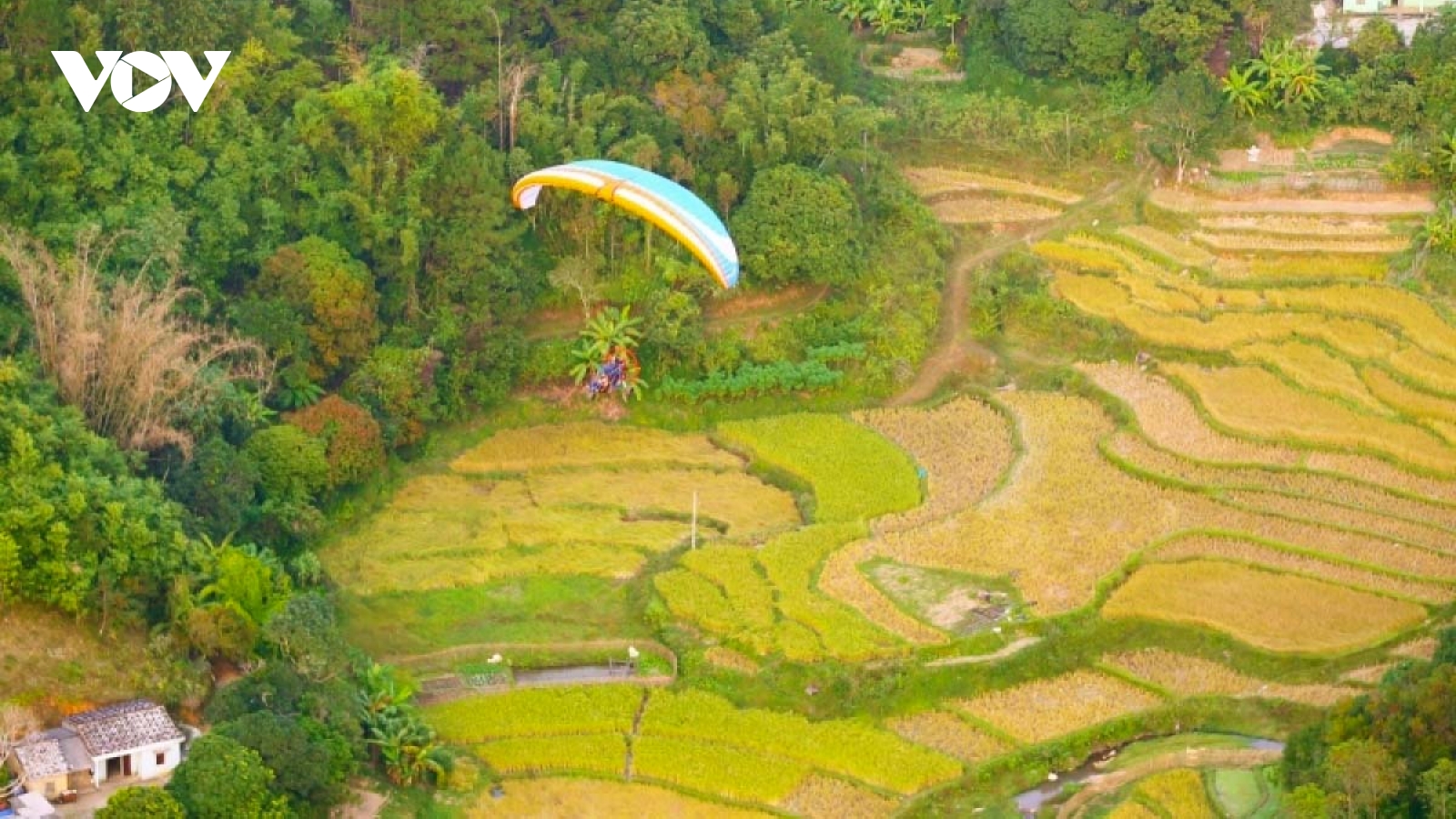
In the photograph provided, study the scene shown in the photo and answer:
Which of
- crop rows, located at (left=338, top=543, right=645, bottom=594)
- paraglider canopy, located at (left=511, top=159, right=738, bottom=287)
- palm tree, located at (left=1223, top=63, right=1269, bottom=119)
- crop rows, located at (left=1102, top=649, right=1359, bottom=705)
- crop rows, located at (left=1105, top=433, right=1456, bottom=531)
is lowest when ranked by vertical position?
crop rows, located at (left=1102, top=649, right=1359, bottom=705)

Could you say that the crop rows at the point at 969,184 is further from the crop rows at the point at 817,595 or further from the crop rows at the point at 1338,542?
the crop rows at the point at 817,595

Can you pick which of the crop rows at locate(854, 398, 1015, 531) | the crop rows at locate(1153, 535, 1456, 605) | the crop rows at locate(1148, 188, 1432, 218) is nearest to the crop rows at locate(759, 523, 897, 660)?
the crop rows at locate(854, 398, 1015, 531)

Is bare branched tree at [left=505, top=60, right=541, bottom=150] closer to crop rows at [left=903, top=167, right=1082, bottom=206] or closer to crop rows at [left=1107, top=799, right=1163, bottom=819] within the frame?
crop rows at [left=903, top=167, right=1082, bottom=206]

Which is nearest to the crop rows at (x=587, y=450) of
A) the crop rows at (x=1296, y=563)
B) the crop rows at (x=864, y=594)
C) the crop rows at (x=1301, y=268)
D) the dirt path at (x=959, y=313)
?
the dirt path at (x=959, y=313)

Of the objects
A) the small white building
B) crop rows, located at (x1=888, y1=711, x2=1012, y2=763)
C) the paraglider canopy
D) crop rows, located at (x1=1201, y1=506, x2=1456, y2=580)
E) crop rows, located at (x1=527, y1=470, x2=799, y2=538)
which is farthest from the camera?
the paraglider canopy

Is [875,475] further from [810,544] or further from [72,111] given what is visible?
[72,111]

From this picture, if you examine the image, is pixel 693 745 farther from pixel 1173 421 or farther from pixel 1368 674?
pixel 1173 421

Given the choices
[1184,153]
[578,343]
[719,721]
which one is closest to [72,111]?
[578,343]
